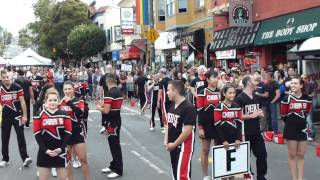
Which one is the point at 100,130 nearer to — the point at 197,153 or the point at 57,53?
the point at 197,153

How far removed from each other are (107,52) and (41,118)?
56.4 meters

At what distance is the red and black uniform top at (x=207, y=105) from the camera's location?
8852 mm

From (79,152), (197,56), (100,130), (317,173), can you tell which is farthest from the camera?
Answer: (197,56)

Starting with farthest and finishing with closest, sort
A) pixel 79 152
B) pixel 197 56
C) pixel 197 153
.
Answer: pixel 197 56
pixel 197 153
pixel 79 152

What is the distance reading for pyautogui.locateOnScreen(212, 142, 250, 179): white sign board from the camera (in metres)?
6.68

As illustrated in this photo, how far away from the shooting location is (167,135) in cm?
682

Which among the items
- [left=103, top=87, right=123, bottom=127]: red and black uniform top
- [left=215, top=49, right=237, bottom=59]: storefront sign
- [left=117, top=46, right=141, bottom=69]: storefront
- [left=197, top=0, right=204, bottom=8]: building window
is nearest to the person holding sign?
[left=103, top=87, right=123, bottom=127]: red and black uniform top

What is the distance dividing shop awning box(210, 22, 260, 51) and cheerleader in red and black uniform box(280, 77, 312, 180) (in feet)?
48.4

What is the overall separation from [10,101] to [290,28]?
12613mm

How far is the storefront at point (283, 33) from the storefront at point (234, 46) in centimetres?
55

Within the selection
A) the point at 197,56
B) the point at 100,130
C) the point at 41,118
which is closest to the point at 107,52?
the point at 197,56

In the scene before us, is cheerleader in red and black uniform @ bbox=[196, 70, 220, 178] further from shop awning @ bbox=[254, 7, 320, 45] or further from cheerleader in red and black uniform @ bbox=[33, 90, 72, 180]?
shop awning @ bbox=[254, 7, 320, 45]

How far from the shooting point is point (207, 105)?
892 centimetres

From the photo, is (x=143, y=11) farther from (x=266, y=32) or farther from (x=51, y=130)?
(x=51, y=130)
